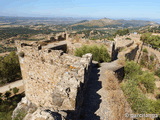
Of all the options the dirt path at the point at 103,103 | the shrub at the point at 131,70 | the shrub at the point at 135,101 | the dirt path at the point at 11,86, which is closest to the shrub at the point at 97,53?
the shrub at the point at 131,70

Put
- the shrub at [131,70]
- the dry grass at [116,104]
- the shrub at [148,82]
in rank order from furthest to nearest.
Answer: the shrub at [131,70], the shrub at [148,82], the dry grass at [116,104]

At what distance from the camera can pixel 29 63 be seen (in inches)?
302

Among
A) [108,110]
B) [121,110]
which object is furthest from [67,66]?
[121,110]

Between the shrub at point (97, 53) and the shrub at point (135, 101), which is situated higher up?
the shrub at point (97, 53)

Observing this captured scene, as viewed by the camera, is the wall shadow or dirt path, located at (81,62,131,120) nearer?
the wall shadow

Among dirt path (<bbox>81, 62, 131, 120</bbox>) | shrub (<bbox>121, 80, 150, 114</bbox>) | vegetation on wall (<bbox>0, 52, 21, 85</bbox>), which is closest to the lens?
dirt path (<bbox>81, 62, 131, 120</bbox>)

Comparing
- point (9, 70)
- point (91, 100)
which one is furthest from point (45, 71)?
point (9, 70)

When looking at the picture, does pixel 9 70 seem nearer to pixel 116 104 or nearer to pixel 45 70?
pixel 45 70

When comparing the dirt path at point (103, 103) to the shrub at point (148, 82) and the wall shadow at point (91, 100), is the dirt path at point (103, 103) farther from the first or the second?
the shrub at point (148, 82)

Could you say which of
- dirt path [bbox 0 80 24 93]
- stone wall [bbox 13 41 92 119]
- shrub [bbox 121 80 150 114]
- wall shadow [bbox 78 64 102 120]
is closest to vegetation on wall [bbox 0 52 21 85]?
dirt path [bbox 0 80 24 93]

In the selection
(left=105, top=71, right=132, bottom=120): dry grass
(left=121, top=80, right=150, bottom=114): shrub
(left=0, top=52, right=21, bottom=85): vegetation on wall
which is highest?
(left=105, top=71, right=132, bottom=120): dry grass

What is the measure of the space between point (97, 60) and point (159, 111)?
7.54 m

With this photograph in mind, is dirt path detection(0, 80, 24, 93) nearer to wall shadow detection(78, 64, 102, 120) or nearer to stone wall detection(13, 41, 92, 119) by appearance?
stone wall detection(13, 41, 92, 119)

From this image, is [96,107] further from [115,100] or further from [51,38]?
[51,38]
